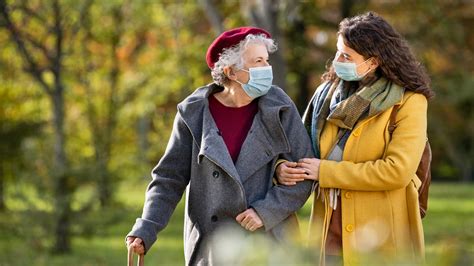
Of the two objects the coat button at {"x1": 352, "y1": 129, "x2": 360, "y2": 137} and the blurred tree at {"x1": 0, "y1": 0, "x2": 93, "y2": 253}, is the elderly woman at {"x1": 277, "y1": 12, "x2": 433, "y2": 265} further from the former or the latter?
the blurred tree at {"x1": 0, "y1": 0, "x2": 93, "y2": 253}

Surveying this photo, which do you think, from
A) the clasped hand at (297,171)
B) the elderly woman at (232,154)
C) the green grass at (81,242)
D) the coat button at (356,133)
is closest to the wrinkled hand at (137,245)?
the elderly woman at (232,154)

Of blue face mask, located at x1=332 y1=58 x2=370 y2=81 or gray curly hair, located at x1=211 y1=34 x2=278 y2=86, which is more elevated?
gray curly hair, located at x1=211 y1=34 x2=278 y2=86

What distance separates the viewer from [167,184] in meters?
5.52

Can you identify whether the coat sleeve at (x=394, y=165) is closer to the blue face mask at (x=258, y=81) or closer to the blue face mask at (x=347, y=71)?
the blue face mask at (x=347, y=71)

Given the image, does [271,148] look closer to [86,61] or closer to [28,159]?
[28,159]

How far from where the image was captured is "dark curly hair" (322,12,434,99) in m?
5.34

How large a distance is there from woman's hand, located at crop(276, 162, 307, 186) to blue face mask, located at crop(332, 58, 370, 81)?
451 mm

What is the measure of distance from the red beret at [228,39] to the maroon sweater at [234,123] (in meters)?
0.22

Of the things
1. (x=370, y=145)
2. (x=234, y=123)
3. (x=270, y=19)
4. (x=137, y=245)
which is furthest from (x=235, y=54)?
(x=270, y=19)

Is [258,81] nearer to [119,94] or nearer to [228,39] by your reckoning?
[228,39]

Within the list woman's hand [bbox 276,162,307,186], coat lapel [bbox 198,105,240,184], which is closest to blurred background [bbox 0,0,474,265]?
woman's hand [bbox 276,162,307,186]

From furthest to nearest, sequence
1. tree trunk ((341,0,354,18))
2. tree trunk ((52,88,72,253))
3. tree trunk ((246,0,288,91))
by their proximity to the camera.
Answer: tree trunk ((341,0,354,18)) → tree trunk ((246,0,288,91)) → tree trunk ((52,88,72,253))

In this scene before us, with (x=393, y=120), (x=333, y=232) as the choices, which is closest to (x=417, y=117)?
(x=393, y=120)

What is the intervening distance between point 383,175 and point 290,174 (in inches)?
15.9
